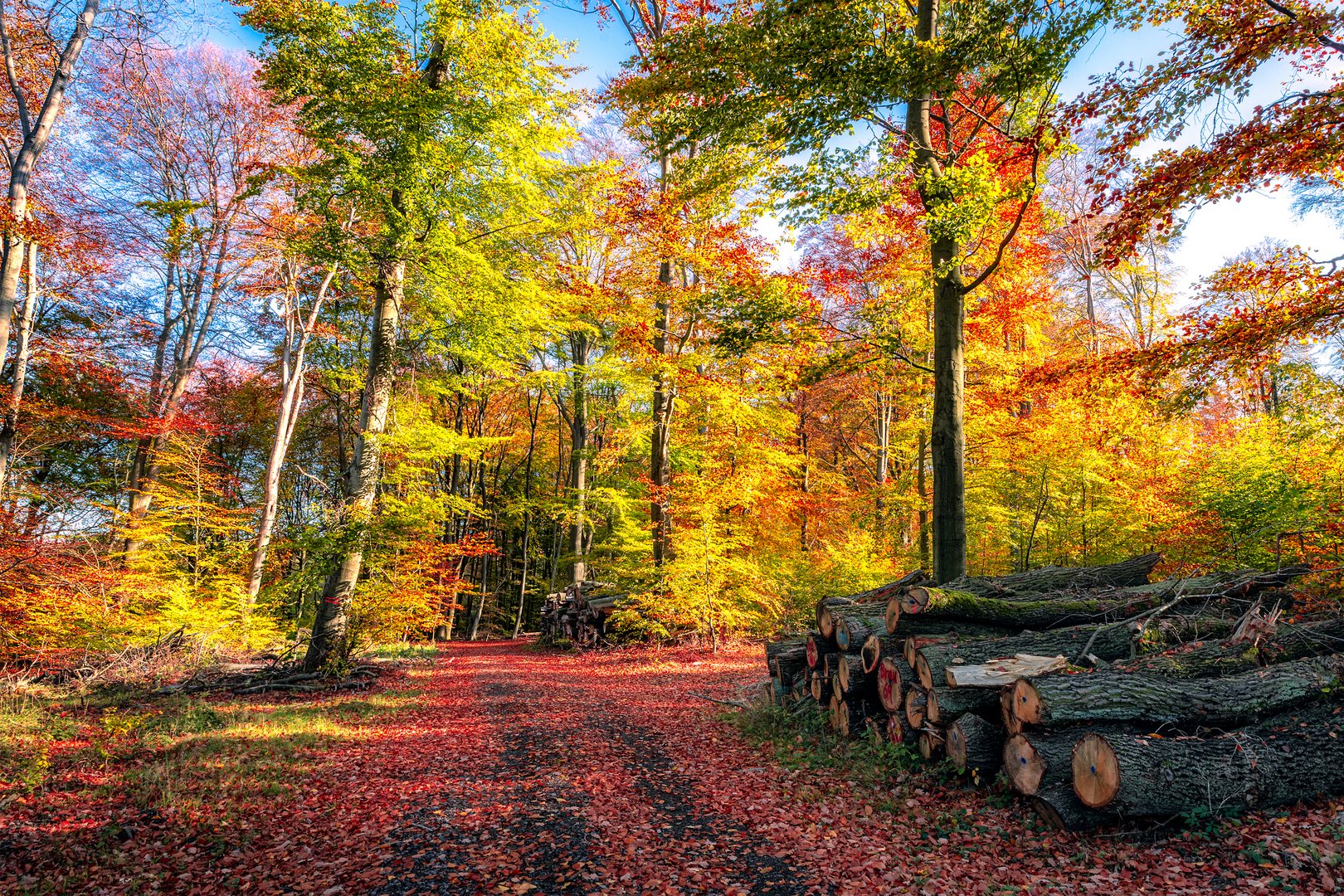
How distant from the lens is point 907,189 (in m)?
8.91

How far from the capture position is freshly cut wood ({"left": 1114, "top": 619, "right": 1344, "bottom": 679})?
16.6ft

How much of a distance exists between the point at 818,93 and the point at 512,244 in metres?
8.48

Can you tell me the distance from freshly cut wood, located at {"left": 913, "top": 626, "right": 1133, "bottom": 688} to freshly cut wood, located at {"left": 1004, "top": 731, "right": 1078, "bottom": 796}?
91 centimetres

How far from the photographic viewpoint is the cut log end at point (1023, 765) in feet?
14.3

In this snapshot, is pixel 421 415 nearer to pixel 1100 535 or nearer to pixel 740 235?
pixel 740 235

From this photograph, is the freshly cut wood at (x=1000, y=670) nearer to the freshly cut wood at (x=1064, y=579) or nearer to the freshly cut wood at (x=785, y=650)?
the freshly cut wood at (x=1064, y=579)

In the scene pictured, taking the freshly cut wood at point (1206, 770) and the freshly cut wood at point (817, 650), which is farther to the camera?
the freshly cut wood at point (817, 650)

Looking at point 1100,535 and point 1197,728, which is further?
point 1100,535

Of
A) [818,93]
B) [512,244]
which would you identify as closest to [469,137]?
[512,244]

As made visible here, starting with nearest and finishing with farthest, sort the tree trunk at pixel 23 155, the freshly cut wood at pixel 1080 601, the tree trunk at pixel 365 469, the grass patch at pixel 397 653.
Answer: the freshly cut wood at pixel 1080 601
the tree trunk at pixel 23 155
the tree trunk at pixel 365 469
the grass patch at pixel 397 653

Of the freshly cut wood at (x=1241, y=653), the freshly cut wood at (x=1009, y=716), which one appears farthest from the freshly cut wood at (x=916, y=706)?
the freshly cut wood at (x=1241, y=653)

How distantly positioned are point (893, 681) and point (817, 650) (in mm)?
1327

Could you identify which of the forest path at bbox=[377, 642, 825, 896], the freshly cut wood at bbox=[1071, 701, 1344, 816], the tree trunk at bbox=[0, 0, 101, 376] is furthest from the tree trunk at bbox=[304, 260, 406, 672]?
the freshly cut wood at bbox=[1071, 701, 1344, 816]

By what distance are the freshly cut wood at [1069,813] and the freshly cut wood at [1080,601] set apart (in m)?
1.97
